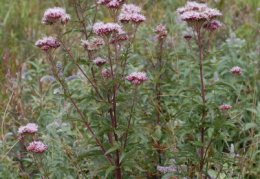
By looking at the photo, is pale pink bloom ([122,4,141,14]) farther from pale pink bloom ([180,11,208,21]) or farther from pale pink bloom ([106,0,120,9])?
pale pink bloom ([180,11,208,21])

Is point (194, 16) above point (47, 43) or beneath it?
above

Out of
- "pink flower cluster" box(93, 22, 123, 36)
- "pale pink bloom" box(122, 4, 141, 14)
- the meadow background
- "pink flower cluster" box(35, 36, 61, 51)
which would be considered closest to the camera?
"pink flower cluster" box(93, 22, 123, 36)

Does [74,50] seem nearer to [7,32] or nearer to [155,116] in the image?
[155,116]

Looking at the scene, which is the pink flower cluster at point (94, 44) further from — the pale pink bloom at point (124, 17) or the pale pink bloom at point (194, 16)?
the pale pink bloom at point (194, 16)

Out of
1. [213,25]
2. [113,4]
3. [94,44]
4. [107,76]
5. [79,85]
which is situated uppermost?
[113,4]

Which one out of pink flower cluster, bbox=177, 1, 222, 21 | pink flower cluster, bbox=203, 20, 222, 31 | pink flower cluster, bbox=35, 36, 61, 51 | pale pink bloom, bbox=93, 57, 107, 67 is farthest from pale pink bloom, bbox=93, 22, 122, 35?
pink flower cluster, bbox=203, 20, 222, 31

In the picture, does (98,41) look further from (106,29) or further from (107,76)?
(107,76)

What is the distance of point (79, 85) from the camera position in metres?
4.05

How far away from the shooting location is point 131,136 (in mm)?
2176

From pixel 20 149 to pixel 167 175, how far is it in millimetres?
1471

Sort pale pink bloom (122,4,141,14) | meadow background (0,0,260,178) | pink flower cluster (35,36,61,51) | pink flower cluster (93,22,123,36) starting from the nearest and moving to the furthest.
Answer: pink flower cluster (93,22,123,36)
pink flower cluster (35,36,61,51)
pale pink bloom (122,4,141,14)
meadow background (0,0,260,178)

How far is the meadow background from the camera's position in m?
2.63

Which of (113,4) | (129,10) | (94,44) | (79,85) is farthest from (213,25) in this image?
(79,85)

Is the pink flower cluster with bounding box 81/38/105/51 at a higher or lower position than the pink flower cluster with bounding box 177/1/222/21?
lower
